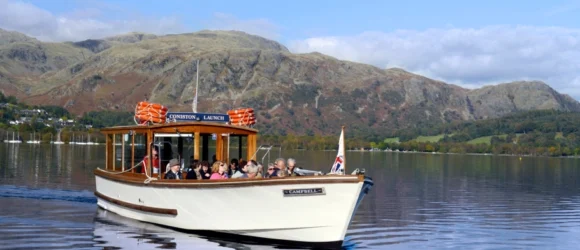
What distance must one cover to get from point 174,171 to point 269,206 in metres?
4.14

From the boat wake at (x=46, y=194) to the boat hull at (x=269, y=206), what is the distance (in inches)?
494

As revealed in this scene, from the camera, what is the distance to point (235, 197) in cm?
2050

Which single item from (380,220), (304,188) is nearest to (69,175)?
(380,220)

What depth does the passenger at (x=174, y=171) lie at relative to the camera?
75.2ft

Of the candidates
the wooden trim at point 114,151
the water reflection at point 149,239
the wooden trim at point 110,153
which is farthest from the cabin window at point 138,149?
the wooden trim at point 110,153

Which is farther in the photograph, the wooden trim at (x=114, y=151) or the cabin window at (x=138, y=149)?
the wooden trim at (x=114, y=151)

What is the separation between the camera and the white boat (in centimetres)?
1952

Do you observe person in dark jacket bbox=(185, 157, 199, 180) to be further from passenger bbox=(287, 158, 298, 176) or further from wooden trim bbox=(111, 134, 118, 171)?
wooden trim bbox=(111, 134, 118, 171)

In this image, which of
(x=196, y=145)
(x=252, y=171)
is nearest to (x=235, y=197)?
(x=252, y=171)

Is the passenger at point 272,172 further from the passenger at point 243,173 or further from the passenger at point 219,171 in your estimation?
the passenger at point 219,171

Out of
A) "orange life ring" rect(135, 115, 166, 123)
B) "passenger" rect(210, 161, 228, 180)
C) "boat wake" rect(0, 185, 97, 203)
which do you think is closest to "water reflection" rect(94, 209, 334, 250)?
"passenger" rect(210, 161, 228, 180)

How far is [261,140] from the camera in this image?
195750 millimetres

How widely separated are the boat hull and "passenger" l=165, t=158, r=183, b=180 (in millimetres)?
422

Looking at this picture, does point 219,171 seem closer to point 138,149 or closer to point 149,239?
point 149,239
